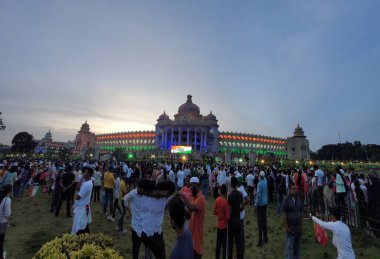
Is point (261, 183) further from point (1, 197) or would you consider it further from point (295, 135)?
point (295, 135)

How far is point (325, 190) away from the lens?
39.5ft

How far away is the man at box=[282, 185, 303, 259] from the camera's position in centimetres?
589

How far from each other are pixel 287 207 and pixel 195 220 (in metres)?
2.43

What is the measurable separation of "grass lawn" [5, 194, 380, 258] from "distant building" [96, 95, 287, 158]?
213 feet

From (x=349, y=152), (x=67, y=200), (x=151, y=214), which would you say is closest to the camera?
(x=151, y=214)

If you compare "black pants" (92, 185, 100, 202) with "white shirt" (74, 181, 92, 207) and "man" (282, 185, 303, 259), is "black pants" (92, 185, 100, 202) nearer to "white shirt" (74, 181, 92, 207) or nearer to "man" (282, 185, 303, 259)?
"white shirt" (74, 181, 92, 207)

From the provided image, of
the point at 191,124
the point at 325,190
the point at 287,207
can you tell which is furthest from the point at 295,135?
the point at 287,207

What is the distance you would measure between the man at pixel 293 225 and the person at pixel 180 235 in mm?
3712

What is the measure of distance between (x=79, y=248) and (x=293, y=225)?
16.1 ft

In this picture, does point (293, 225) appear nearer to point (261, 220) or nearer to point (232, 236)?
point (232, 236)

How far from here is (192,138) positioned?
334 feet

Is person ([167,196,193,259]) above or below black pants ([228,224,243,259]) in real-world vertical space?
above

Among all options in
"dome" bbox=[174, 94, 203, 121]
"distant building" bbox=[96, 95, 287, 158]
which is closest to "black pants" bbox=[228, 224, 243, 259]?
"distant building" bbox=[96, 95, 287, 158]

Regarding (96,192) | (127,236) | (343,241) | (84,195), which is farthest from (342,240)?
(96,192)
